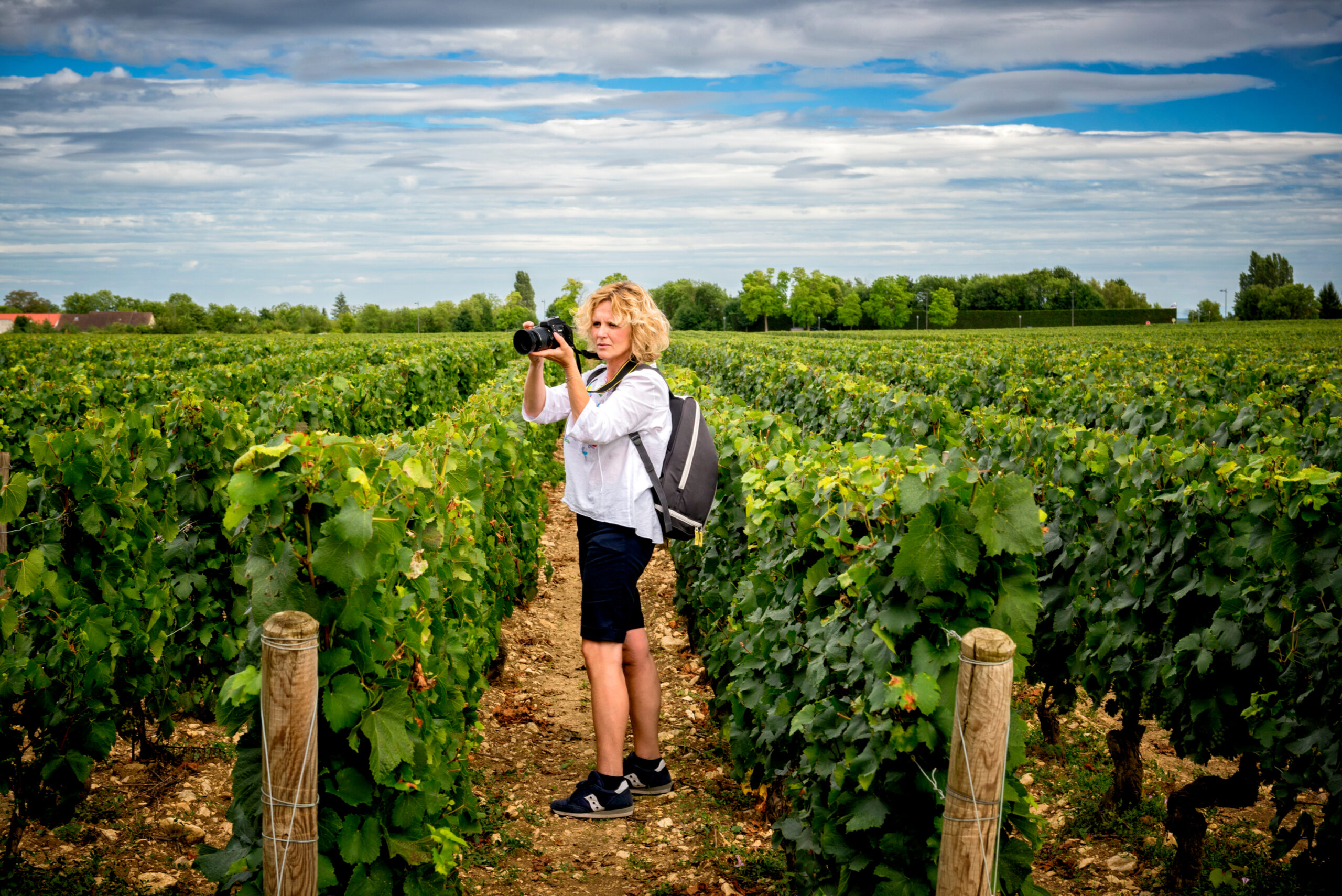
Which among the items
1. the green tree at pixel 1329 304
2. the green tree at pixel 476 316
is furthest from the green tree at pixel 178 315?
the green tree at pixel 1329 304

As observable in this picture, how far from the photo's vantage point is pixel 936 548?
2.42 meters

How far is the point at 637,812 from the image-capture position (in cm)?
425

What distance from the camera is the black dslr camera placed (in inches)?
141

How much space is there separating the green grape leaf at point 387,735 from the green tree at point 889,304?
109817mm

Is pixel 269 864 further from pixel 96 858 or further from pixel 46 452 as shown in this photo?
pixel 46 452

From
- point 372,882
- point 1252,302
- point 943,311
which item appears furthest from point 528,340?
point 1252,302

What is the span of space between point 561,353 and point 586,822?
2208mm

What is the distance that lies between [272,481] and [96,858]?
2645 millimetres

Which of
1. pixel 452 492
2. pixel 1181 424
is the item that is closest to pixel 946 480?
pixel 452 492

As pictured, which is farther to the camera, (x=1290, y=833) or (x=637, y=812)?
(x=637, y=812)

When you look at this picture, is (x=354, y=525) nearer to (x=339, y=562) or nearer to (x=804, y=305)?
(x=339, y=562)

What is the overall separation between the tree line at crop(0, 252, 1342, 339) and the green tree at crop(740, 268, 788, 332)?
5.1 inches

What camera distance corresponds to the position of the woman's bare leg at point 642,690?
13.1ft

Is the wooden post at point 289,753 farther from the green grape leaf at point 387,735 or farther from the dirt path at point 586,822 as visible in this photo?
the dirt path at point 586,822
